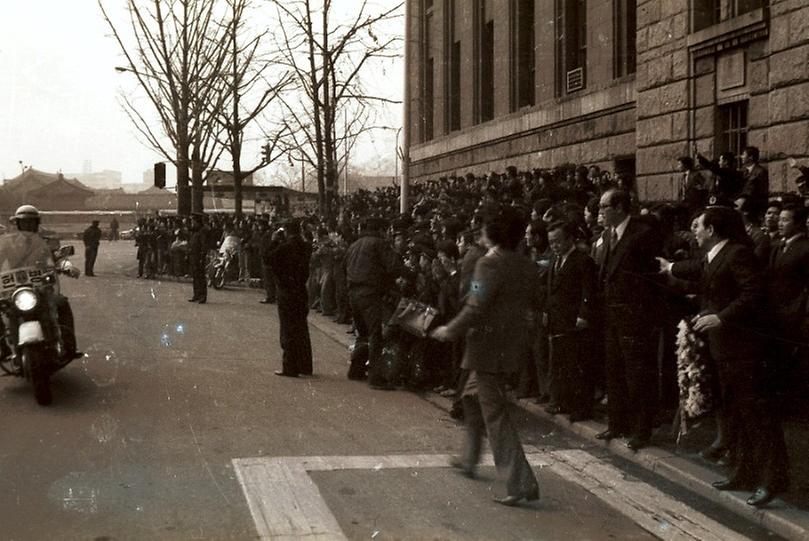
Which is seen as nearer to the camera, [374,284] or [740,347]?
[740,347]

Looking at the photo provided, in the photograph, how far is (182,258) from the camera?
105 ft

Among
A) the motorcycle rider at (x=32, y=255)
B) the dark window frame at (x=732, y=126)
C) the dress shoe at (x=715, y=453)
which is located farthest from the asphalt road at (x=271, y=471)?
the dark window frame at (x=732, y=126)

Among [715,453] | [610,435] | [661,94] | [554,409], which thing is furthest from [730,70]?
[715,453]

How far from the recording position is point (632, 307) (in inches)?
305

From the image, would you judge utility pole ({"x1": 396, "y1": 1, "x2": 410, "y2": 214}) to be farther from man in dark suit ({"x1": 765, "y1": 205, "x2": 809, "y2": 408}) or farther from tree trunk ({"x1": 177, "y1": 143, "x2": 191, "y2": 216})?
tree trunk ({"x1": 177, "y1": 143, "x2": 191, "y2": 216})

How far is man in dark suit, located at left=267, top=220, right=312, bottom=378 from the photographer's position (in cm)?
1177

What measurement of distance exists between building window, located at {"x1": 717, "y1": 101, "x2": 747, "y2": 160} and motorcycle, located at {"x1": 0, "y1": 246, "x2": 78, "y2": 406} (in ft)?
32.7

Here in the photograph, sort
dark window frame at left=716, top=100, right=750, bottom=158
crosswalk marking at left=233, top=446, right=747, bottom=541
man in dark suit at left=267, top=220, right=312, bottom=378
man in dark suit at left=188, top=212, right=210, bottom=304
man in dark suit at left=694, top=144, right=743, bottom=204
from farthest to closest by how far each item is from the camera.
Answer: man in dark suit at left=188, top=212, right=210, bottom=304, dark window frame at left=716, top=100, right=750, bottom=158, man in dark suit at left=267, top=220, right=312, bottom=378, man in dark suit at left=694, top=144, right=743, bottom=204, crosswalk marking at left=233, top=446, right=747, bottom=541

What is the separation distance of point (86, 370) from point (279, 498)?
6.22 m

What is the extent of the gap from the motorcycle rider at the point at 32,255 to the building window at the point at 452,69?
2443 centimetres

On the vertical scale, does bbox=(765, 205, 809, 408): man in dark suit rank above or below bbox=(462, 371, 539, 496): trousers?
above

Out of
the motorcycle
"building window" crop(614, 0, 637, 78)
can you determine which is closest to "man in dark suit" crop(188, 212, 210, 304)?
"building window" crop(614, 0, 637, 78)

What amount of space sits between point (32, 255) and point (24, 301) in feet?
2.38

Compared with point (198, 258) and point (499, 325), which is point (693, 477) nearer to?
point (499, 325)
